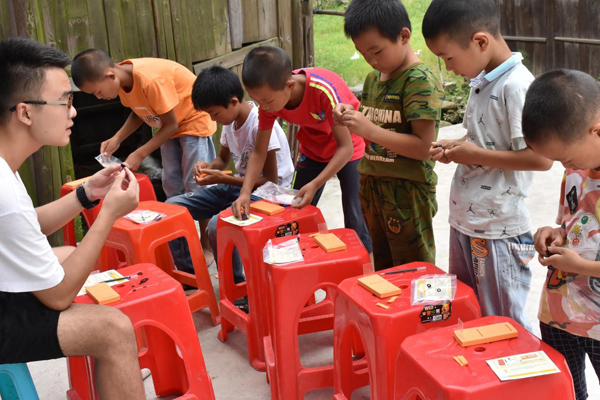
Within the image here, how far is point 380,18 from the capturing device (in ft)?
7.99

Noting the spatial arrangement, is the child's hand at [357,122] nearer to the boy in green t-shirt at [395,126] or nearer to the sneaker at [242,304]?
the boy in green t-shirt at [395,126]

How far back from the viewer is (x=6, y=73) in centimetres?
211

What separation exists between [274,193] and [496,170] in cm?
132

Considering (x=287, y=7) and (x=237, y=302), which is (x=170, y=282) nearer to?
(x=237, y=302)

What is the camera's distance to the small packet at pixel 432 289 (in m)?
2.08

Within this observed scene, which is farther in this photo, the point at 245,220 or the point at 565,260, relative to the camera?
the point at 245,220

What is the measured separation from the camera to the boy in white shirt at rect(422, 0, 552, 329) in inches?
84.7

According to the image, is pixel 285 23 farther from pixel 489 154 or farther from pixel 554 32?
pixel 554 32

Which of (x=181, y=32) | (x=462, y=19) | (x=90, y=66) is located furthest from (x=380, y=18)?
(x=181, y=32)

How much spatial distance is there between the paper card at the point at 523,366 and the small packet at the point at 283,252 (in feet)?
3.28

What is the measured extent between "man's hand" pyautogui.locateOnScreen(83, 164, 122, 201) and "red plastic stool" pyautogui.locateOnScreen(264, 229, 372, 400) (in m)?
0.74

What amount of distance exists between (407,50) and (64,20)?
2.72 meters

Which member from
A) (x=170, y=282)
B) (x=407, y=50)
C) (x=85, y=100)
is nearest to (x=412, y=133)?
(x=407, y=50)

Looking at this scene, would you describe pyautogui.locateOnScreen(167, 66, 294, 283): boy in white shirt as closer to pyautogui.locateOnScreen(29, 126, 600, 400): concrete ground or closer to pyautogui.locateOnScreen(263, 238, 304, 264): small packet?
pyautogui.locateOnScreen(29, 126, 600, 400): concrete ground
